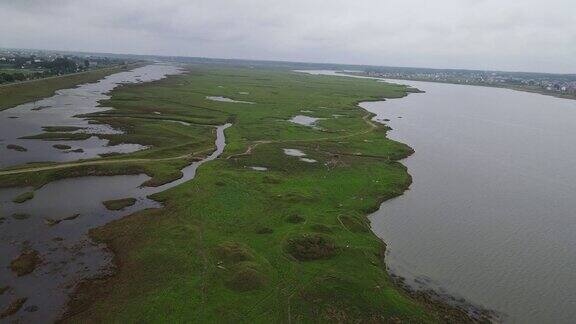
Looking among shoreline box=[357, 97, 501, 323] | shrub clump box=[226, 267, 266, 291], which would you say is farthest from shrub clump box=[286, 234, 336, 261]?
shoreline box=[357, 97, 501, 323]

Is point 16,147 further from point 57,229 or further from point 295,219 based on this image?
point 295,219

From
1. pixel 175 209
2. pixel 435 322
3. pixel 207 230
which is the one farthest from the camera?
pixel 175 209

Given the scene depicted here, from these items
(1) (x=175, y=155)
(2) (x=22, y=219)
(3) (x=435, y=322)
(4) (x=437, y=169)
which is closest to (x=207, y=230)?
(2) (x=22, y=219)

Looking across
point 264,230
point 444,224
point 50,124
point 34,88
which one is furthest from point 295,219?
point 34,88

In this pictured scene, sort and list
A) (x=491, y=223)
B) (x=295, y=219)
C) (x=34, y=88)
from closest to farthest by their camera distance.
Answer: (x=295, y=219) < (x=491, y=223) < (x=34, y=88)

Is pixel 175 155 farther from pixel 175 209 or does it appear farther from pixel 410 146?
pixel 410 146

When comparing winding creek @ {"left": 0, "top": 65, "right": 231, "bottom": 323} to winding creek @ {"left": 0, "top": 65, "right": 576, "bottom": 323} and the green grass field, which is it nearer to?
winding creek @ {"left": 0, "top": 65, "right": 576, "bottom": 323}
